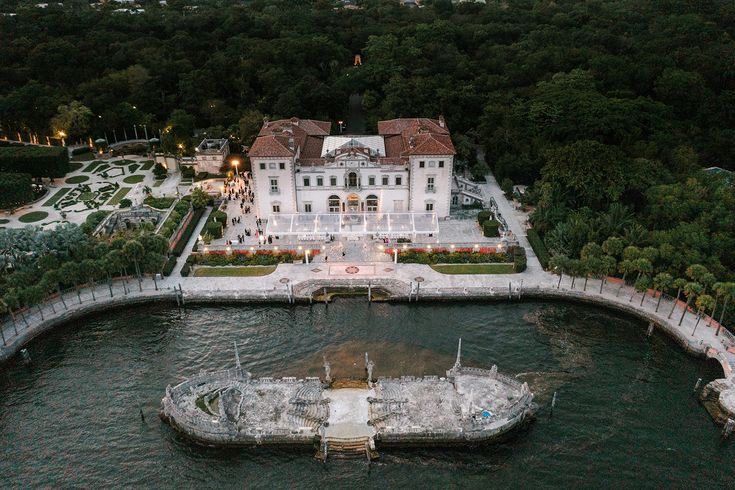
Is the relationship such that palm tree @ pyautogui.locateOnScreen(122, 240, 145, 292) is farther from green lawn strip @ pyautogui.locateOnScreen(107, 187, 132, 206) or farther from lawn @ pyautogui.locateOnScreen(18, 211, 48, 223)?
lawn @ pyautogui.locateOnScreen(18, 211, 48, 223)

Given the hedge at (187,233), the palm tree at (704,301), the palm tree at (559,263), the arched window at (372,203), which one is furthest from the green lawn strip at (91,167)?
the palm tree at (704,301)

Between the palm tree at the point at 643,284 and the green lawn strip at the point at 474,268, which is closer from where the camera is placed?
the palm tree at the point at 643,284

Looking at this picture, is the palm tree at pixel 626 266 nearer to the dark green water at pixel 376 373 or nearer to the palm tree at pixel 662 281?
the palm tree at pixel 662 281

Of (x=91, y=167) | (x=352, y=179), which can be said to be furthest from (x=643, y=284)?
(x=91, y=167)

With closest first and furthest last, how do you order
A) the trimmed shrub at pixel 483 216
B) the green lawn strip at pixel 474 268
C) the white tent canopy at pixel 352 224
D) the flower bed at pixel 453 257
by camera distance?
the green lawn strip at pixel 474 268 → the flower bed at pixel 453 257 → the white tent canopy at pixel 352 224 → the trimmed shrub at pixel 483 216

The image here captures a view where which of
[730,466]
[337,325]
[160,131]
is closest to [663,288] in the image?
[730,466]

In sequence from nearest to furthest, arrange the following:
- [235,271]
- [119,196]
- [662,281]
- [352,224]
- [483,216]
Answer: [662,281] → [235,271] → [352,224] → [483,216] → [119,196]

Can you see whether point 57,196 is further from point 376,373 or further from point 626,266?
point 626,266
